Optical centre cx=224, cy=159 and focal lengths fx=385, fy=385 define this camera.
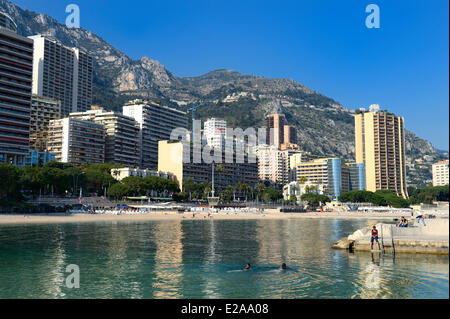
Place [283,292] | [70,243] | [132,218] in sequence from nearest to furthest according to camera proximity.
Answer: [283,292] → [70,243] → [132,218]

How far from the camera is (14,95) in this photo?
125312 millimetres

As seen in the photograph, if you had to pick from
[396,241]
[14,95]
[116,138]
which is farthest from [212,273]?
[116,138]

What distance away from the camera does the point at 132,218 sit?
10269cm

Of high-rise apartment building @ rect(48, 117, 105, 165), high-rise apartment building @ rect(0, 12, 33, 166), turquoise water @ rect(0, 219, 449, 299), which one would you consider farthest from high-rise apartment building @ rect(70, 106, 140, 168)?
turquoise water @ rect(0, 219, 449, 299)

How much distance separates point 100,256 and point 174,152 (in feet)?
499

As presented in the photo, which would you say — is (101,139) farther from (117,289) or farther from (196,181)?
(117,289)

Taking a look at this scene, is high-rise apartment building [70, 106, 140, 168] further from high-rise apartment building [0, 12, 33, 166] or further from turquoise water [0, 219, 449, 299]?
turquoise water [0, 219, 449, 299]

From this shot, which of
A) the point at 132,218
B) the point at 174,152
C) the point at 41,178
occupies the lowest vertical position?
the point at 132,218

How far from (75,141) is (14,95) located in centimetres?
5140

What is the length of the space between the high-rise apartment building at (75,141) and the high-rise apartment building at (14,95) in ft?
153

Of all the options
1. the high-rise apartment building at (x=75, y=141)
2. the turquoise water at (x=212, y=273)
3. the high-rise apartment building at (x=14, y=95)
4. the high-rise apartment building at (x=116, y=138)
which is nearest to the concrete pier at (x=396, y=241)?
the turquoise water at (x=212, y=273)

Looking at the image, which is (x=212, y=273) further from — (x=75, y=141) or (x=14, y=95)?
(x=75, y=141)
